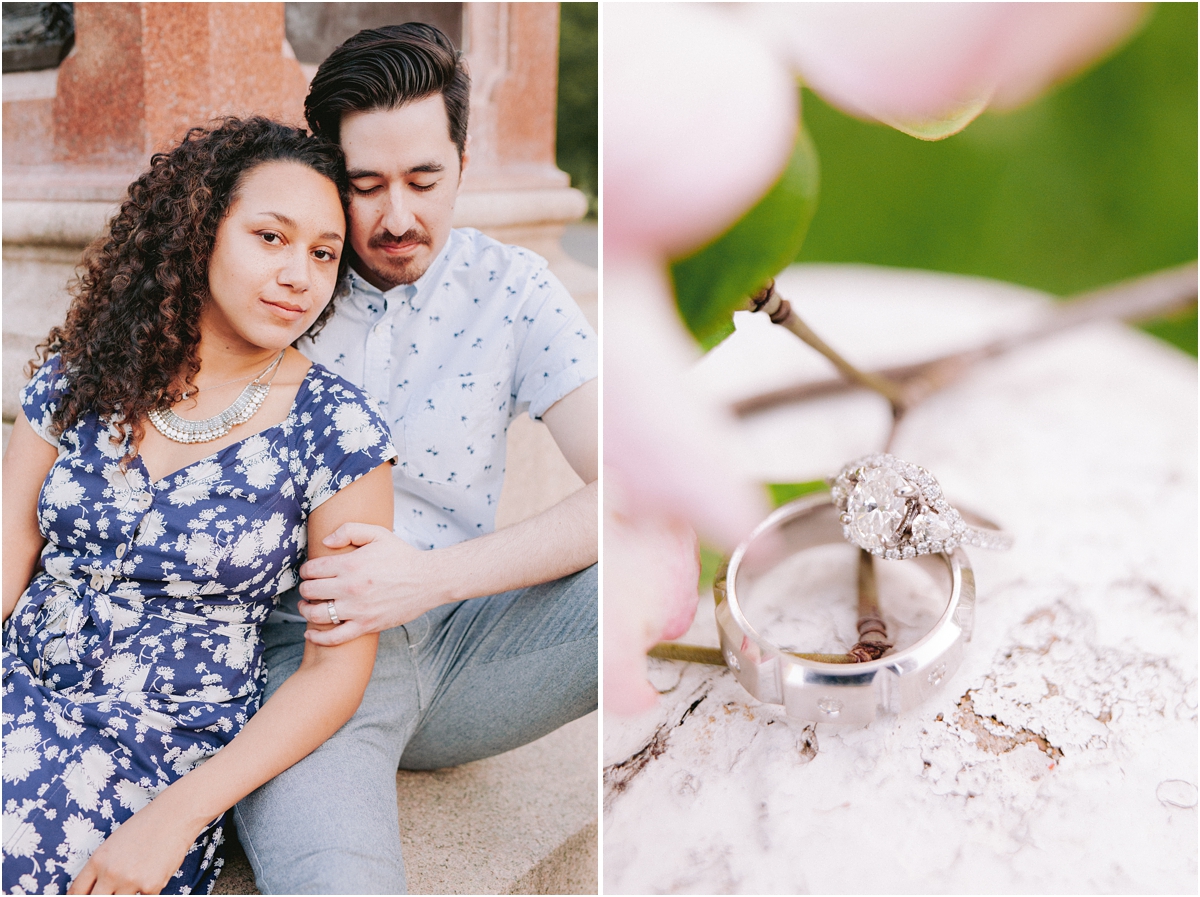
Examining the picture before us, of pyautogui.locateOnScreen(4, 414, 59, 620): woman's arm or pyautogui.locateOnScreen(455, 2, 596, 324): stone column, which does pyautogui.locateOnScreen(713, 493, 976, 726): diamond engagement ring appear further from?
pyautogui.locateOnScreen(4, 414, 59, 620): woman's arm

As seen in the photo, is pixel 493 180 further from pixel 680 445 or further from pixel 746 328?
pixel 680 445

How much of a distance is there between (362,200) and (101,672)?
0.44 m

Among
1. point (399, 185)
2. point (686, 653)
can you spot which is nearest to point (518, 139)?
point (399, 185)

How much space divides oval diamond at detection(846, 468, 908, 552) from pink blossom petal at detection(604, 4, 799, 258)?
24cm

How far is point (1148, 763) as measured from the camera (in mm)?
679

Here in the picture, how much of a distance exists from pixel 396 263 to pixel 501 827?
537mm

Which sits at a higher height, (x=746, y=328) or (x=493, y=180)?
(x=493, y=180)

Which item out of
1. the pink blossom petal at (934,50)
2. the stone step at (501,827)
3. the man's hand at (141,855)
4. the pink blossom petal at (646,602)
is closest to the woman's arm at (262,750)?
the man's hand at (141,855)

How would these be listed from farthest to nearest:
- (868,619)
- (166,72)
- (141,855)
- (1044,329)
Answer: (1044,329) → (166,72) → (868,619) → (141,855)

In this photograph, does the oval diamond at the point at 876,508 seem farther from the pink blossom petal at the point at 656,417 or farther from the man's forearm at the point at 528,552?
the man's forearm at the point at 528,552

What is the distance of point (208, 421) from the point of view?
74cm

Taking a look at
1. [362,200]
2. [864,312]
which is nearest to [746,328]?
[864,312]

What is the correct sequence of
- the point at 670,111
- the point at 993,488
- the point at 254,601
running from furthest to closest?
the point at 993,488, the point at 254,601, the point at 670,111

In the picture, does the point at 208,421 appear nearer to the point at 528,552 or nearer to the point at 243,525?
the point at 243,525
